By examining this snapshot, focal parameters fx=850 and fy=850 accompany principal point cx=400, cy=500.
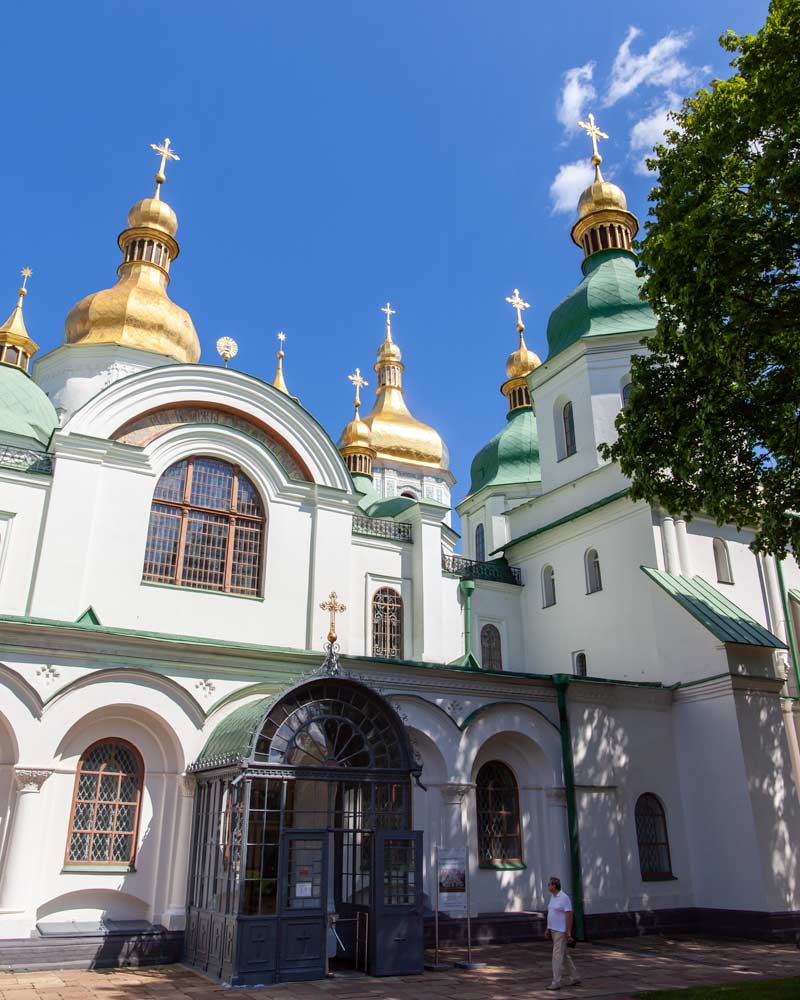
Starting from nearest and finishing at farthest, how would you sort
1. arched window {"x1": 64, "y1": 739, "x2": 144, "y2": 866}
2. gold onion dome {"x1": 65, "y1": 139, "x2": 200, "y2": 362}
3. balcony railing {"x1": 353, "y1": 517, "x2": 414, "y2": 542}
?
arched window {"x1": 64, "y1": 739, "x2": 144, "y2": 866}, balcony railing {"x1": 353, "y1": 517, "x2": 414, "y2": 542}, gold onion dome {"x1": 65, "y1": 139, "x2": 200, "y2": 362}

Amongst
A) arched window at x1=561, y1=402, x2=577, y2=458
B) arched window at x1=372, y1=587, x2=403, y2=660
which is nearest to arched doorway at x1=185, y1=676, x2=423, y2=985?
arched window at x1=372, y1=587, x2=403, y2=660

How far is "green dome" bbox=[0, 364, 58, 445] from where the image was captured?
64.1ft

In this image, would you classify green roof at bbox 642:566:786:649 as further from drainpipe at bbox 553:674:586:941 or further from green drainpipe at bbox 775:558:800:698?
drainpipe at bbox 553:674:586:941

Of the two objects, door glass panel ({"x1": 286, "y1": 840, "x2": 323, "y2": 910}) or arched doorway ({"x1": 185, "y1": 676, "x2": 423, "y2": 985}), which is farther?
door glass panel ({"x1": 286, "y1": 840, "x2": 323, "y2": 910})

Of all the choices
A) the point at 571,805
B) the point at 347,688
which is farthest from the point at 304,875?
the point at 571,805

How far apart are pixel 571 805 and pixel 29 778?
8735mm

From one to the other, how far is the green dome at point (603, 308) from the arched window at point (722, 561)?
5.59m

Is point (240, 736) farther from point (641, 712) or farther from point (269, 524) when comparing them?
point (641, 712)

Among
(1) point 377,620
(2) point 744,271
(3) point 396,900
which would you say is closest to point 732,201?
(2) point 744,271

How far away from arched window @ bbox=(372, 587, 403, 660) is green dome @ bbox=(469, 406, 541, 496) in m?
12.6

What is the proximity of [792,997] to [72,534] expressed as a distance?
12996mm

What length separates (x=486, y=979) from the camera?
1057 cm

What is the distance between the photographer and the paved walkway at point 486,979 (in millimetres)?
9359

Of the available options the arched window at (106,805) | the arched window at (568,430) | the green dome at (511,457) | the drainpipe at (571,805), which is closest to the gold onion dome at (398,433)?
the green dome at (511,457)
